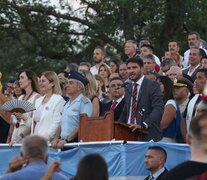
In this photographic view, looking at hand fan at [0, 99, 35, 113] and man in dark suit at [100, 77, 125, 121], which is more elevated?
man in dark suit at [100, 77, 125, 121]

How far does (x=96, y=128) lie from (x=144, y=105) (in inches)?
30.2

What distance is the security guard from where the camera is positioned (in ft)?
45.6

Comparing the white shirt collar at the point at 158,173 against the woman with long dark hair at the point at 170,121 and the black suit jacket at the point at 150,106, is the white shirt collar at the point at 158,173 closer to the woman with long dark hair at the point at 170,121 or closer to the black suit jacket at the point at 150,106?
the black suit jacket at the point at 150,106

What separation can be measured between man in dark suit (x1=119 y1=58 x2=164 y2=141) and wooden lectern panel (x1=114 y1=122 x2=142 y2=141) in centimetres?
10

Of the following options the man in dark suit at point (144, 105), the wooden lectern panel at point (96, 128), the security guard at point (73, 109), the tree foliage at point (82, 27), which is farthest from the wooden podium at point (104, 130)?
the tree foliage at point (82, 27)

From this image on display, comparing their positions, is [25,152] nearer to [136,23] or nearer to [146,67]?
[146,67]

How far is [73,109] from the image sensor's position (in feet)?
46.0

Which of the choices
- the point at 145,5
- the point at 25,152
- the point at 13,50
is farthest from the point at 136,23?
the point at 25,152

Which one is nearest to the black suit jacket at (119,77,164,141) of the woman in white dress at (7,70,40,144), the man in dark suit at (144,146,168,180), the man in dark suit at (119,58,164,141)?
the man in dark suit at (119,58,164,141)

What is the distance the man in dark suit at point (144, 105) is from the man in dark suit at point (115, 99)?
82 centimetres

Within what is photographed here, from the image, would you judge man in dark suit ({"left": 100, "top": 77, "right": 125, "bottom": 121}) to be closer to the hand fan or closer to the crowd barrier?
the hand fan

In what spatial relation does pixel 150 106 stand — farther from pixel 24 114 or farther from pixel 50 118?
pixel 24 114

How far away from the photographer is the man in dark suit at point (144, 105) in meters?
13.1

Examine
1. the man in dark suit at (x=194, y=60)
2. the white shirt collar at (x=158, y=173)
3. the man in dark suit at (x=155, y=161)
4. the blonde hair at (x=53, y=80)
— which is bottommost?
the white shirt collar at (x=158, y=173)
